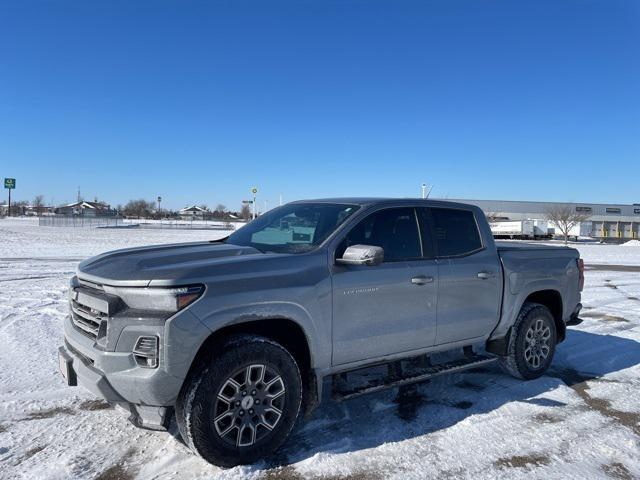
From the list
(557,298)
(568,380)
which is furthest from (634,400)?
(557,298)

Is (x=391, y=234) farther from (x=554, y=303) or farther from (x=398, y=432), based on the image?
(x=554, y=303)

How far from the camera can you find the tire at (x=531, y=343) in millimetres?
5234

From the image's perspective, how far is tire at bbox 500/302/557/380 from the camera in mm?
5234

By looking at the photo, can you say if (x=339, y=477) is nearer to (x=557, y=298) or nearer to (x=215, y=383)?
(x=215, y=383)

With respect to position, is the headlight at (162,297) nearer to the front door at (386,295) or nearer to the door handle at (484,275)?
the front door at (386,295)

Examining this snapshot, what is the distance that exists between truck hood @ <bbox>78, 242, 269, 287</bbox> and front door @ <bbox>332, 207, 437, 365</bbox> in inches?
31.0

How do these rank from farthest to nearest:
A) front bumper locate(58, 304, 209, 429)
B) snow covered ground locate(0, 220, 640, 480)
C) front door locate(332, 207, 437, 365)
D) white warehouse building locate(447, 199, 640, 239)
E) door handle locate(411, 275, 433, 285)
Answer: white warehouse building locate(447, 199, 640, 239), door handle locate(411, 275, 433, 285), front door locate(332, 207, 437, 365), snow covered ground locate(0, 220, 640, 480), front bumper locate(58, 304, 209, 429)

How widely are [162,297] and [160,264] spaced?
14.2 inches

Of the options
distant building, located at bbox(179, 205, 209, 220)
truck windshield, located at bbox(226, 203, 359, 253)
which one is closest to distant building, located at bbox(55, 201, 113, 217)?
distant building, located at bbox(179, 205, 209, 220)

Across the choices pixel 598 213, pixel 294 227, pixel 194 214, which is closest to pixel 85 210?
pixel 194 214

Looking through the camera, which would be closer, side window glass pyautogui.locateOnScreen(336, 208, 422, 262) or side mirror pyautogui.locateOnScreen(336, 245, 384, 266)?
side mirror pyautogui.locateOnScreen(336, 245, 384, 266)

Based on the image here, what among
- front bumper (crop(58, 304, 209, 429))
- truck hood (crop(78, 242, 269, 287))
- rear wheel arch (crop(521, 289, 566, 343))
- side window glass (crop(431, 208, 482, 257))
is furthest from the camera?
rear wheel arch (crop(521, 289, 566, 343))

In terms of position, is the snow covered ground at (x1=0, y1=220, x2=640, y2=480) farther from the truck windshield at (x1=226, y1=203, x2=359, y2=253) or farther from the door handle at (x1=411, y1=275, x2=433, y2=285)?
the truck windshield at (x1=226, y1=203, x2=359, y2=253)

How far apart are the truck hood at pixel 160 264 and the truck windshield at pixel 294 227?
26 cm
